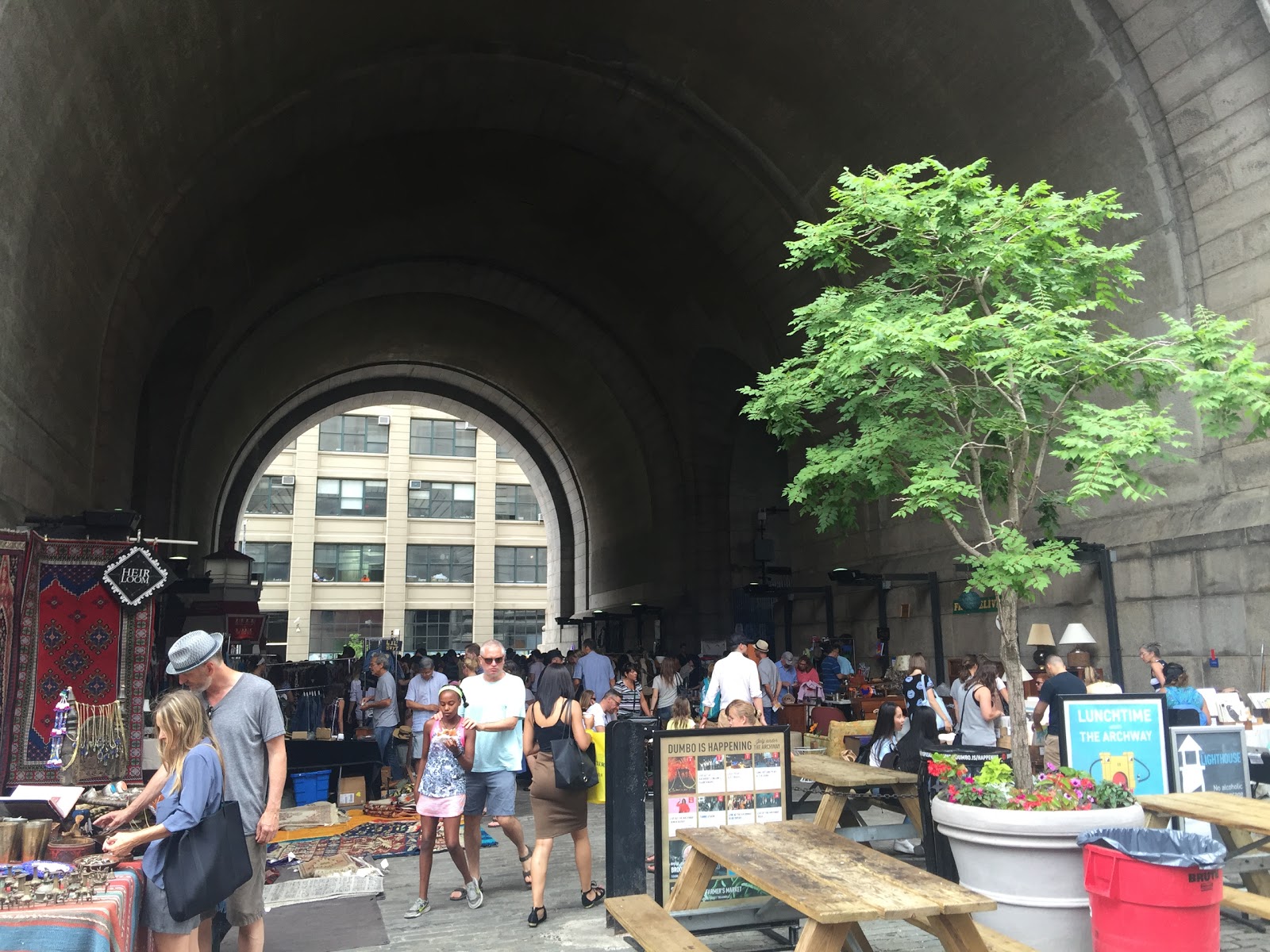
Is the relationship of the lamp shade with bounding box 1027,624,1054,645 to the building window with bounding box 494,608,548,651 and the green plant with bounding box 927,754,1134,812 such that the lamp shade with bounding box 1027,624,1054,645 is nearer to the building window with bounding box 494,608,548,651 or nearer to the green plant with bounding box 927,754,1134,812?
the green plant with bounding box 927,754,1134,812

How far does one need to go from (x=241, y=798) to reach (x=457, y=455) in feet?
159

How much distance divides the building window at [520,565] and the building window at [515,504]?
1.74 metres

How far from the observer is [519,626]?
52.0 m

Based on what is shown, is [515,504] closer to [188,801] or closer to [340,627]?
[340,627]

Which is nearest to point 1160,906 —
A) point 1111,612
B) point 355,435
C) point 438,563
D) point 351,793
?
point 1111,612

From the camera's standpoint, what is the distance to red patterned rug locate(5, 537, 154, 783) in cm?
786

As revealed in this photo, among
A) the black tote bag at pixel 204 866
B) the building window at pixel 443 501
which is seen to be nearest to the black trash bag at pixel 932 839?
the black tote bag at pixel 204 866

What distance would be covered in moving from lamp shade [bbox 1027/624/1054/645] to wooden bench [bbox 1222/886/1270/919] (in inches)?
253

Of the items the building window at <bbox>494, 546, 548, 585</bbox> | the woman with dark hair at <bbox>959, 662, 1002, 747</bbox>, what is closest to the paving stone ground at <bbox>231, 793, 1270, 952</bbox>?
the woman with dark hair at <bbox>959, 662, 1002, 747</bbox>

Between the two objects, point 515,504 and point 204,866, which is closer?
point 204,866

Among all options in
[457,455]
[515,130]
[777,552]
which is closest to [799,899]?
[515,130]

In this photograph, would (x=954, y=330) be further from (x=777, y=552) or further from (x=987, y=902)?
(x=777, y=552)

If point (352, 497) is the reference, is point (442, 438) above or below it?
above

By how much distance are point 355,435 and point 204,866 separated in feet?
162
